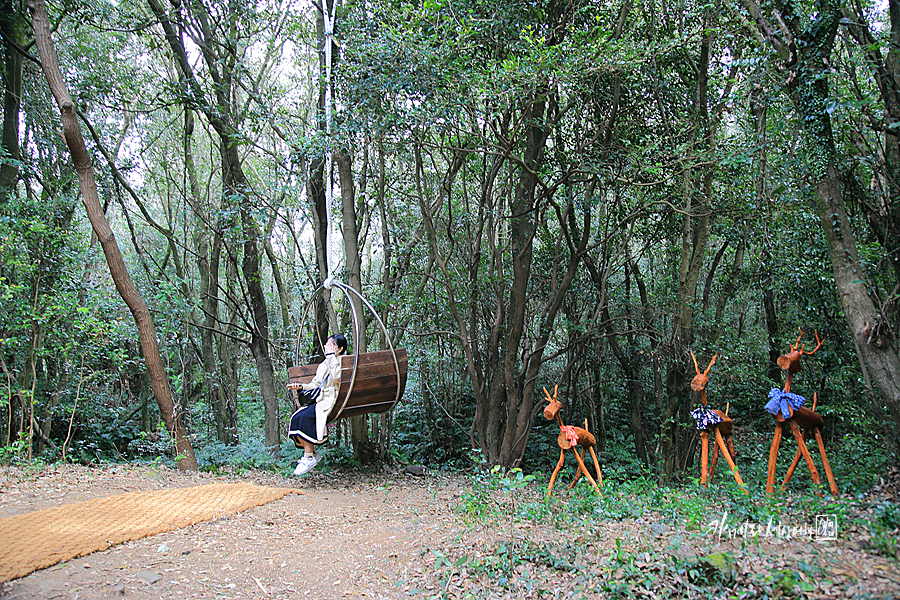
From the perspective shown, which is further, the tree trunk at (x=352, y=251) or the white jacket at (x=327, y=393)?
the tree trunk at (x=352, y=251)

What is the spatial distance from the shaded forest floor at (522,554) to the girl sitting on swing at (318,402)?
1.32 metres

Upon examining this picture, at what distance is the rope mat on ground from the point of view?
3.25 m

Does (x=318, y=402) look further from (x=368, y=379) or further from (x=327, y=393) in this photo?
(x=368, y=379)

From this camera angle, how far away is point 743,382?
763 centimetres

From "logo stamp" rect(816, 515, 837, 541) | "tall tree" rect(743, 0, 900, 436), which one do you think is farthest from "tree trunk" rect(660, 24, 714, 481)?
"logo stamp" rect(816, 515, 837, 541)

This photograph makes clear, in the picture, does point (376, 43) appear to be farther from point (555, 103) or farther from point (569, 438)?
point (569, 438)

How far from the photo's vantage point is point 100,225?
627 centimetres

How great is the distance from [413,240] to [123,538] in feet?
16.9

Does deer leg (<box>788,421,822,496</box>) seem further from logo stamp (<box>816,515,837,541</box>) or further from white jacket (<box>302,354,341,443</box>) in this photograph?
white jacket (<box>302,354,341,443</box>)

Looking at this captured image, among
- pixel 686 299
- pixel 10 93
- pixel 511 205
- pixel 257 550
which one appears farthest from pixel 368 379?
pixel 10 93

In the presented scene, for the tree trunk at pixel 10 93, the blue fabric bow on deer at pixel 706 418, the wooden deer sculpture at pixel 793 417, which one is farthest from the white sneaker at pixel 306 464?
the tree trunk at pixel 10 93

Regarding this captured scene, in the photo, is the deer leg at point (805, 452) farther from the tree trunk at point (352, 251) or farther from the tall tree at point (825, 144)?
the tree trunk at point (352, 251)

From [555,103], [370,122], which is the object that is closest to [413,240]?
[370,122]

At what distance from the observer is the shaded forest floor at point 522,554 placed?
2.73 m
